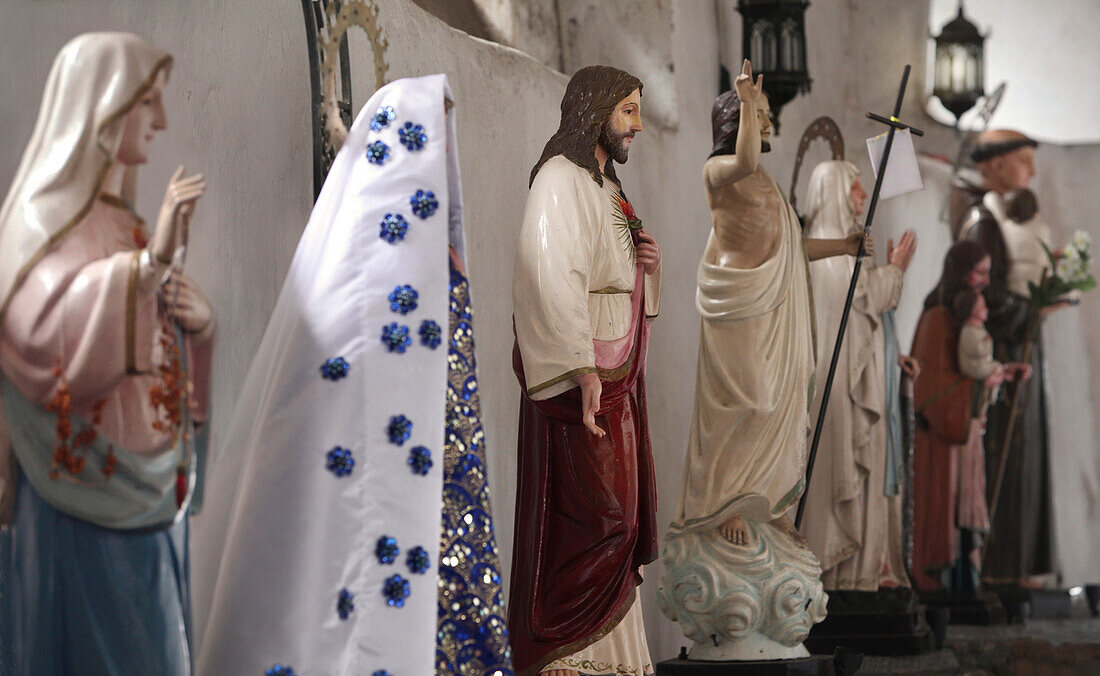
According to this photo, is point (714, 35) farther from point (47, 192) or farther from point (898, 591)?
point (47, 192)

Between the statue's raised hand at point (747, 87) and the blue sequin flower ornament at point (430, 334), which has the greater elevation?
the statue's raised hand at point (747, 87)

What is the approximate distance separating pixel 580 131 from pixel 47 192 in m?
1.86

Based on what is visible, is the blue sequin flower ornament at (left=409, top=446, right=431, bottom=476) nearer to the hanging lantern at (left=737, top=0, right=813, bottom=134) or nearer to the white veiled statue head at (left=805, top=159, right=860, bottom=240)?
the white veiled statue head at (left=805, top=159, right=860, bottom=240)

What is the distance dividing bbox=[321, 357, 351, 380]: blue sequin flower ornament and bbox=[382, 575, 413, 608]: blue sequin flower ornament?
0.35 metres

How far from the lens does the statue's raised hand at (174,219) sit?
6.82ft

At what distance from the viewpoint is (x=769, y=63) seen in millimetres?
6777

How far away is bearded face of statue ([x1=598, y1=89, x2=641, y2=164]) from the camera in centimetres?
372

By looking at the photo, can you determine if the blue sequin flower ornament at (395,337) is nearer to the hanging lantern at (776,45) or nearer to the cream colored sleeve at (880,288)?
the cream colored sleeve at (880,288)

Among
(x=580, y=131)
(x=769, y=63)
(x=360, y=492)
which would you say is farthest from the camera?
(x=769, y=63)

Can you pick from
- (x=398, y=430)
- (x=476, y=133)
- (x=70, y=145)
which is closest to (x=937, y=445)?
(x=476, y=133)

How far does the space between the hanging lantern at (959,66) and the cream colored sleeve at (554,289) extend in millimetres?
6811

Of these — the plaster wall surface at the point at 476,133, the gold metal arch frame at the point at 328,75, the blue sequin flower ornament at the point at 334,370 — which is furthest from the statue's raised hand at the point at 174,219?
the gold metal arch frame at the point at 328,75

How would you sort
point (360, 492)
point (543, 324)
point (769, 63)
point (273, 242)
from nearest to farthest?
point (360, 492) < point (273, 242) < point (543, 324) < point (769, 63)

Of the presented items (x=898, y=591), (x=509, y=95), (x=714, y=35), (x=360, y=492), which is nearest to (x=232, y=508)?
(x=360, y=492)
